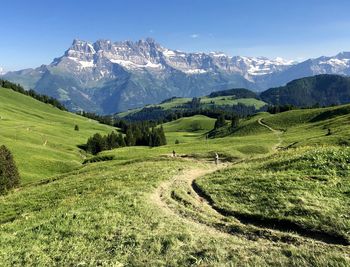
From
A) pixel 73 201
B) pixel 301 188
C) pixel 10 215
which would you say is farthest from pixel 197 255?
pixel 10 215

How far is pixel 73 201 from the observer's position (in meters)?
34.7

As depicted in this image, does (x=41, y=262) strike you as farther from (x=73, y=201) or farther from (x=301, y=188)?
(x=301, y=188)

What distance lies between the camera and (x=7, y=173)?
67000 millimetres

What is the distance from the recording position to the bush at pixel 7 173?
2542 inches

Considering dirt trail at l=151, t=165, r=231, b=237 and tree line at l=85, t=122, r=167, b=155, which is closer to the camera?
dirt trail at l=151, t=165, r=231, b=237

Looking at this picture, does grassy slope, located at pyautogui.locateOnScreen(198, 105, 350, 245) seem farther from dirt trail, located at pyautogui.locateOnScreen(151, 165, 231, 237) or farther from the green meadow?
dirt trail, located at pyautogui.locateOnScreen(151, 165, 231, 237)

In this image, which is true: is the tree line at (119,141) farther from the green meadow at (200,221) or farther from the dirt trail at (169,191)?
the green meadow at (200,221)

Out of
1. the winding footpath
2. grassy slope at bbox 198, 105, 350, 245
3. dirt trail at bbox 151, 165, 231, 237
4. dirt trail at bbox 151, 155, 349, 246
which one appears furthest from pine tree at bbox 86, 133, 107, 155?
the winding footpath

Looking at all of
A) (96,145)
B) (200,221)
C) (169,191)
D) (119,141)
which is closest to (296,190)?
(200,221)

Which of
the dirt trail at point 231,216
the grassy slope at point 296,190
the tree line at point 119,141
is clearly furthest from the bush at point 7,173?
the tree line at point 119,141

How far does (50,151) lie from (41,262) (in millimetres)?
98437

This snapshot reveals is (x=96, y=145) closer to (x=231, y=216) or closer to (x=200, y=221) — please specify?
(x=231, y=216)

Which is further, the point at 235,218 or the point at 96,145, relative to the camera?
the point at 96,145

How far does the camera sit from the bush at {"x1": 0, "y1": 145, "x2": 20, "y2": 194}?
2542 inches
